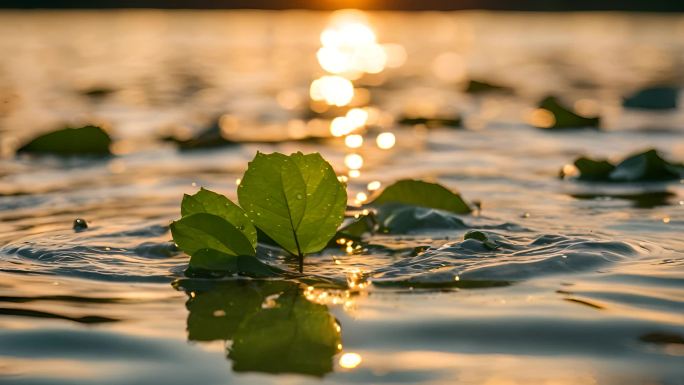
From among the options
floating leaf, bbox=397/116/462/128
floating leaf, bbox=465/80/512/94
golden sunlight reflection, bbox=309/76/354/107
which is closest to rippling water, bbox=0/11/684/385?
floating leaf, bbox=397/116/462/128

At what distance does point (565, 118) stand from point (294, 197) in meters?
3.64

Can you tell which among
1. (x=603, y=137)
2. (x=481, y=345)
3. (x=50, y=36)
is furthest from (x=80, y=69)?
(x=481, y=345)

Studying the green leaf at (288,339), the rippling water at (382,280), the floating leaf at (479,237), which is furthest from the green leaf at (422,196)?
the green leaf at (288,339)

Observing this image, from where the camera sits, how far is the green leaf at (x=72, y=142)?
171 inches

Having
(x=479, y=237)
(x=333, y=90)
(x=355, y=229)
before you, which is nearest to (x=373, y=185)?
(x=355, y=229)

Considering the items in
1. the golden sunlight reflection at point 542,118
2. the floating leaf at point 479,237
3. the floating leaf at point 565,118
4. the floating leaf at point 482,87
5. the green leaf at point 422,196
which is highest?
the floating leaf at point 482,87

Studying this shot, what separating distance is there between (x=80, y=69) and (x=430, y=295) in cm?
976

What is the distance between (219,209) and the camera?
1989 millimetres

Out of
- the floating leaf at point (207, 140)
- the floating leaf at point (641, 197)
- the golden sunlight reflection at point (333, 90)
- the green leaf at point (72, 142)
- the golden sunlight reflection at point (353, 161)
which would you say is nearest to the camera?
the floating leaf at point (641, 197)

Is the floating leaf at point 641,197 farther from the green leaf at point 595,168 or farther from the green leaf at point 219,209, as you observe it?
the green leaf at point 219,209

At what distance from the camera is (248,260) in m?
2.03

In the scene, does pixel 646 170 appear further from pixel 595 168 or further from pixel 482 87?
pixel 482 87

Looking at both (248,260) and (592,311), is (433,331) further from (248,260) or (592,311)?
(248,260)

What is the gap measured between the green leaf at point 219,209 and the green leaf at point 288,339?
0.56 feet
